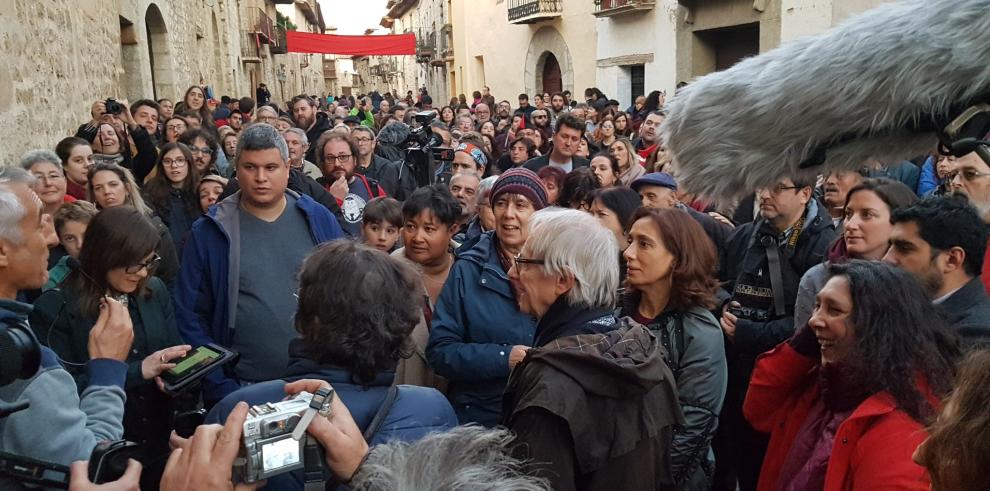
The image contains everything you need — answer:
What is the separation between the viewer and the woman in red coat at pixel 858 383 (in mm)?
1961

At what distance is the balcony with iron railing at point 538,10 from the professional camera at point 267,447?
854 inches

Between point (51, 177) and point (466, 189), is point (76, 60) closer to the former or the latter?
point (51, 177)

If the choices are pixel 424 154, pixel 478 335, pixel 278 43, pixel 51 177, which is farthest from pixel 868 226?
pixel 278 43

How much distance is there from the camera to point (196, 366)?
2479 millimetres

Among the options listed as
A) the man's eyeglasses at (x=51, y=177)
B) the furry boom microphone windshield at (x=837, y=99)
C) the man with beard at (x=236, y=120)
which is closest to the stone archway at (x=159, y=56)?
the man with beard at (x=236, y=120)

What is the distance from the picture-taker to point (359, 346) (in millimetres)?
1798

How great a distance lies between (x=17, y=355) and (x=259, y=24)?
29.7 metres

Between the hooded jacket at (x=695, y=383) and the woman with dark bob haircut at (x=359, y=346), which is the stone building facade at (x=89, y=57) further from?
the hooded jacket at (x=695, y=383)

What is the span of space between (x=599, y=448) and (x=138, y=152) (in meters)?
6.63

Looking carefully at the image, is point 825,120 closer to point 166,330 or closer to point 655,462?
point 655,462

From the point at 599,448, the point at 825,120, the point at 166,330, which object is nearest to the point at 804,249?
the point at 599,448

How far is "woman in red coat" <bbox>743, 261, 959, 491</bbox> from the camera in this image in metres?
1.96

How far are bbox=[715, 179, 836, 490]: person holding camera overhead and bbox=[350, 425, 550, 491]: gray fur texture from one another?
7.76 ft

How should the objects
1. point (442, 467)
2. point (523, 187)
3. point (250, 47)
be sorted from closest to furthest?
point (442, 467)
point (523, 187)
point (250, 47)
